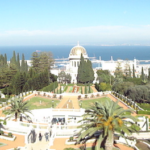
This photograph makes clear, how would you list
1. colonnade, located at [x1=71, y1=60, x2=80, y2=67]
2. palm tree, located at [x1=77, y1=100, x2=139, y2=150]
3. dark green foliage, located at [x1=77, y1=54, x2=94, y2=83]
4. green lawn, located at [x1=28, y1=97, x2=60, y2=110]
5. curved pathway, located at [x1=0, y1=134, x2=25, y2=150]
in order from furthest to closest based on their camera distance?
colonnade, located at [x1=71, y1=60, x2=80, y2=67] < dark green foliage, located at [x1=77, y1=54, x2=94, y2=83] < green lawn, located at [x1=28, y1=97, x2=60, y2=110] < curved pathway, located at [x1=0, y1=134, x2=25, y2=150] < palm tree, located at [x1=77, y1=100, x2=139, y2=150]

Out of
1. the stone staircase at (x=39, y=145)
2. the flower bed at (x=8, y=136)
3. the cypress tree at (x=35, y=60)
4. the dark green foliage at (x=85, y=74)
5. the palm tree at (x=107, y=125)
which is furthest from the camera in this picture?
the cypress tree at (x=35, y=60)

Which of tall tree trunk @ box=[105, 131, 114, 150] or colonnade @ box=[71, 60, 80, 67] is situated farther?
colonnade @ box=[71, 60, 80, 67]

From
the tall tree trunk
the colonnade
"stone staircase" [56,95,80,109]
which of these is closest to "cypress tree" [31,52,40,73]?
the colonnade

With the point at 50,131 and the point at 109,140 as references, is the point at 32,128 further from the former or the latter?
the point at 109,140

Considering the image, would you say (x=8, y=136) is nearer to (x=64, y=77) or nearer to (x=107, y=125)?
(x=107, y=125)

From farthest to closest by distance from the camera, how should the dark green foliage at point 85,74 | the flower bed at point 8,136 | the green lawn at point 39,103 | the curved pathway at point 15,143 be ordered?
the dark green foliage at point 85,74, the green lawn at point 39,103, the flower bed at point 8,136, the curved pathway at point 15,143

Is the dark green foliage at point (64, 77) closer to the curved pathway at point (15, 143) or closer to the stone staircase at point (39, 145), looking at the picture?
the curved pathway at point (15, 143)

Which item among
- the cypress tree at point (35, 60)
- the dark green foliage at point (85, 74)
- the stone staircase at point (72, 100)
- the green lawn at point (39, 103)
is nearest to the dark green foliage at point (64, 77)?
the dark green foliage at point (85, 74)

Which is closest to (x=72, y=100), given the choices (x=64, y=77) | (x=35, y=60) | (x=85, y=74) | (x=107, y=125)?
(x=85, y=74)

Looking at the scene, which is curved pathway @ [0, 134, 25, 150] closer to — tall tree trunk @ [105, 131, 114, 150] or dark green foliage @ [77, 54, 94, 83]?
tall tree trunk @ [105, 131, 114, 150]

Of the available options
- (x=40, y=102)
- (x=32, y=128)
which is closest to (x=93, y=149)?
(x=32, y=128)

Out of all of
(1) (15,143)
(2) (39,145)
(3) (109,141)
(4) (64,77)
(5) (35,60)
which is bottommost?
(2) (39,145)
